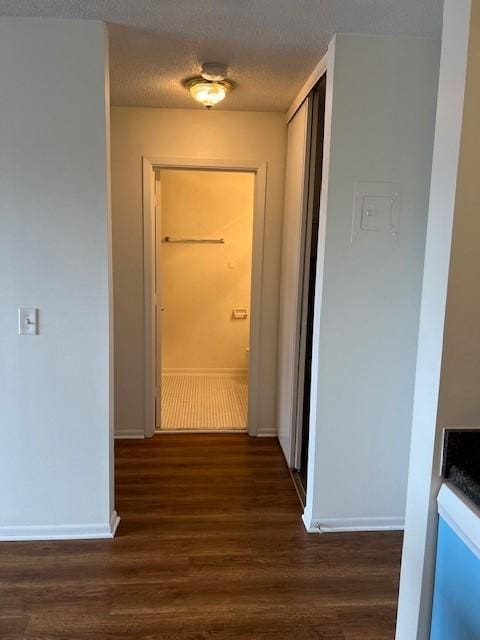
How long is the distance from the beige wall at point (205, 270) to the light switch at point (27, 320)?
2577 millimetres

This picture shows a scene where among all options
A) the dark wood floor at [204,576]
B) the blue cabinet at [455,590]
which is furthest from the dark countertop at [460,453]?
the dark wood floor at [204,576]

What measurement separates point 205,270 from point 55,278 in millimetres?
2884

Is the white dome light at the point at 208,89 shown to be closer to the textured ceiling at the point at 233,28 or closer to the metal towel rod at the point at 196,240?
the textured ceiling at the point at 233,28

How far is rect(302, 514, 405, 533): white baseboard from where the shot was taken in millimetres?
2504

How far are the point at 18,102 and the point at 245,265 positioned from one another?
3162 mm

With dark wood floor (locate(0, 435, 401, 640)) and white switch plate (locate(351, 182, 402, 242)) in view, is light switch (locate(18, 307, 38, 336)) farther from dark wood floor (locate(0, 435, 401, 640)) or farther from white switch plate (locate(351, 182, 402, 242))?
white switch plate (locate(351, 182, 402, 242))

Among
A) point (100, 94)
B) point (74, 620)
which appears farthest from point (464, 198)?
point (74, 620)

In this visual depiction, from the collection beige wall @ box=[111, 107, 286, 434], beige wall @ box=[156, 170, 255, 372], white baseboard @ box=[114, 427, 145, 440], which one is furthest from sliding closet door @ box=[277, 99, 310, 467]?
beige wall @ box=[156, 170, 255, 372]

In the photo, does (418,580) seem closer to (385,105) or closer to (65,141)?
(385,105)

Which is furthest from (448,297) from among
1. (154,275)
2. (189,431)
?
(189,431)

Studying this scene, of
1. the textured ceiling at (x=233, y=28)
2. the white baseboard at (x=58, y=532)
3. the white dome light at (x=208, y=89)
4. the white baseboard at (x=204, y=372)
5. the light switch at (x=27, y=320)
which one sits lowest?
the white baseboard at (x=58, y=532)

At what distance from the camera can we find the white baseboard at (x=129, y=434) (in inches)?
143

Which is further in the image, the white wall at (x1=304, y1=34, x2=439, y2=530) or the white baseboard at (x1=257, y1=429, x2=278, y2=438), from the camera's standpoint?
the white baseboard at (x1=257, y1=429, x2=278, y2=438)

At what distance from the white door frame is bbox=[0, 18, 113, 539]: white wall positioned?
1.22m
